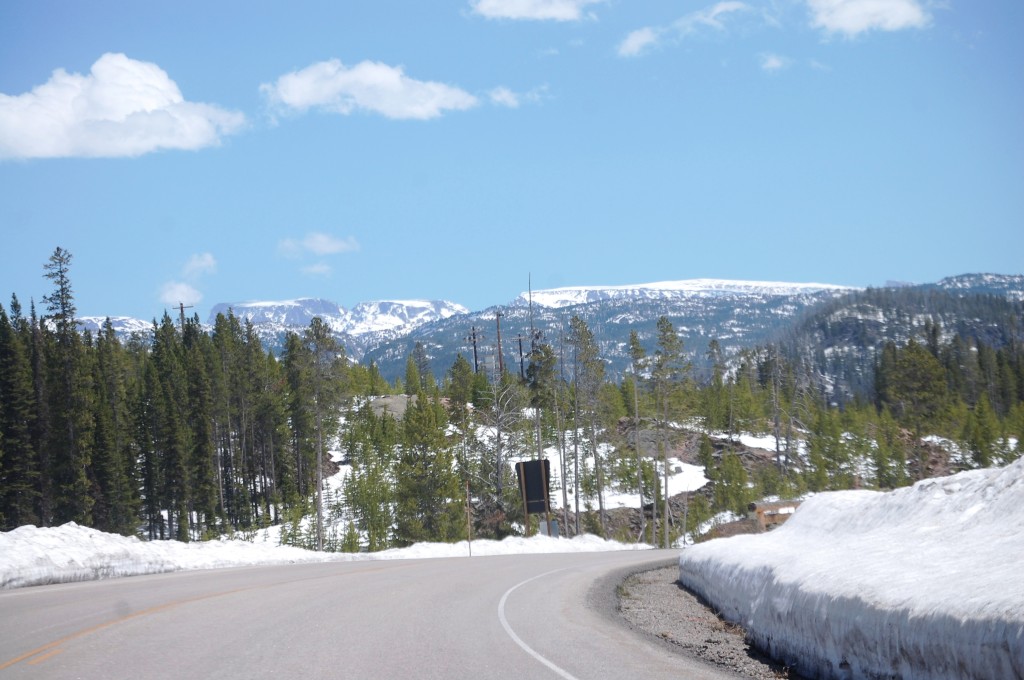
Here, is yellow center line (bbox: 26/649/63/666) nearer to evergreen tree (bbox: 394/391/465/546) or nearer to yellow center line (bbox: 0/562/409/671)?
yellow center line (bbox: 0/562/409/671)

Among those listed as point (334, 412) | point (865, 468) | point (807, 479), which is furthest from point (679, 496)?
point (334, 412)

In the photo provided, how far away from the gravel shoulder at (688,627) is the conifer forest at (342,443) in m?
30.5

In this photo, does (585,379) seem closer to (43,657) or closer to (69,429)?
(69,429)

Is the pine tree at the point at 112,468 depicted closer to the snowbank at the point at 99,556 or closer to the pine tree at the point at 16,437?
the pine tree at the point at 16,437

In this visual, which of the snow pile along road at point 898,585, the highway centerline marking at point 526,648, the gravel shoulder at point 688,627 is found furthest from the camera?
the gravel shoulder at point 688,627

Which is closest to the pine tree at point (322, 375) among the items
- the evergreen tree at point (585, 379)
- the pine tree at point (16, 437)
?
the pine tree at point (16, 437)

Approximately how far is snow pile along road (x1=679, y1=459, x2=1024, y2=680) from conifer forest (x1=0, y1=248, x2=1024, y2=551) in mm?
36748

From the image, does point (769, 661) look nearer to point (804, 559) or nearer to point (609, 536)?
point (804, 559)

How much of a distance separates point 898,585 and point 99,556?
63.4 feet

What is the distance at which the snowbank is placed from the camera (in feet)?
63.1

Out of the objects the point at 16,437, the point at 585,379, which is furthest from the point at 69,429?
the point at 585,379

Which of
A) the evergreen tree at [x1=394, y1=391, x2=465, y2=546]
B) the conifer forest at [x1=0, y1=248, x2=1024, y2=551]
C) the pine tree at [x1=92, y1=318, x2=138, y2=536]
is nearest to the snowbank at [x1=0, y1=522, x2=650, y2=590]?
the conifer forest at [x1=0, y1=248, x2=1024, y2=551]

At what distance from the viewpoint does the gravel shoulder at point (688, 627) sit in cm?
Result: 1026

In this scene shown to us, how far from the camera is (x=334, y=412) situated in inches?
2259
